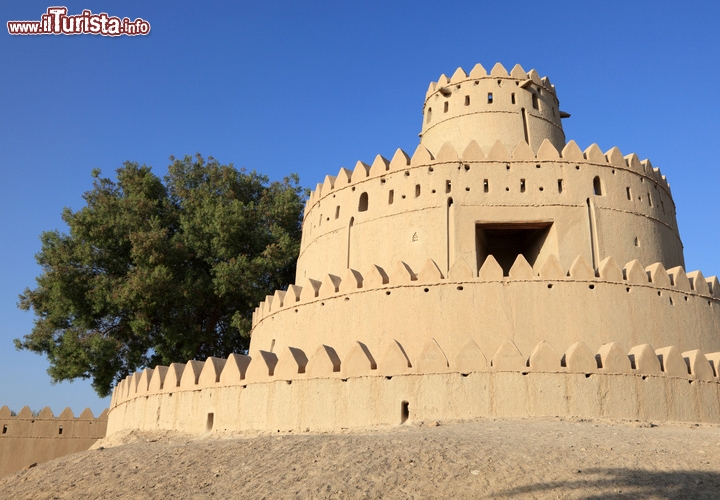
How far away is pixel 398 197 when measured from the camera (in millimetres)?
16906

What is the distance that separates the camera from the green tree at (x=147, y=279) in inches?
827

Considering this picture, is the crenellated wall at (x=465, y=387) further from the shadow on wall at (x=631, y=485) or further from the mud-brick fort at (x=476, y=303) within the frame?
the shadow on wall at (x=631, y=485)

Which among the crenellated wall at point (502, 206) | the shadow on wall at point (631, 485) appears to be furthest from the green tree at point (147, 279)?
the shadow on wall at point (631, 485)

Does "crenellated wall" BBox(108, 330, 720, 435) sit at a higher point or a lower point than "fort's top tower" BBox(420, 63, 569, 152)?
lower

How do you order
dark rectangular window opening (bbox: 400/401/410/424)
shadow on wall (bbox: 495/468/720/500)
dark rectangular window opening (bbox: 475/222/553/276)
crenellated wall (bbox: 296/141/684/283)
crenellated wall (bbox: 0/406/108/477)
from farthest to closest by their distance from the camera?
crenellated wall (bbox: 0/406/108/477), dark rectangular window opening (bbox: 475/222/553/276), crenellated wall (bbox: 296/141/684/283), dark rectangular window opening (bbox: 400/401/410/424), shadow on wall (bbox: 495/468/720/500)

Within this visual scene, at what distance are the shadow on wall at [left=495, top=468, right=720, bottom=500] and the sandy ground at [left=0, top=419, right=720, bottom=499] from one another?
1 cm

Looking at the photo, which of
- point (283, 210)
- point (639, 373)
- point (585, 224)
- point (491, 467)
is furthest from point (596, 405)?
point (283, 210)

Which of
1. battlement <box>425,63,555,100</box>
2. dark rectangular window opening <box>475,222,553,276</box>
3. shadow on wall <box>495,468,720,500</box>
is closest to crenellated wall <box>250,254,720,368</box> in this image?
dark rectangular window opening <box>475,222,553,276</box>

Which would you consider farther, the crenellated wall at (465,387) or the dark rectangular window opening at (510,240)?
the dark rectangular window opening at (510,240)

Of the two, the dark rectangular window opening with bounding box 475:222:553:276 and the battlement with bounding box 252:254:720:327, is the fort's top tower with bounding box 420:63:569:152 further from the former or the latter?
the battlement with bounding box 252:254:720:327

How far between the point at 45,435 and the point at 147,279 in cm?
556

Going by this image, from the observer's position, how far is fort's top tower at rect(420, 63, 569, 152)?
1927 centimetres

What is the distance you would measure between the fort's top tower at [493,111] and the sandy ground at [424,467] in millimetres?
10919

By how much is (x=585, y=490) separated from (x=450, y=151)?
11.0 m
